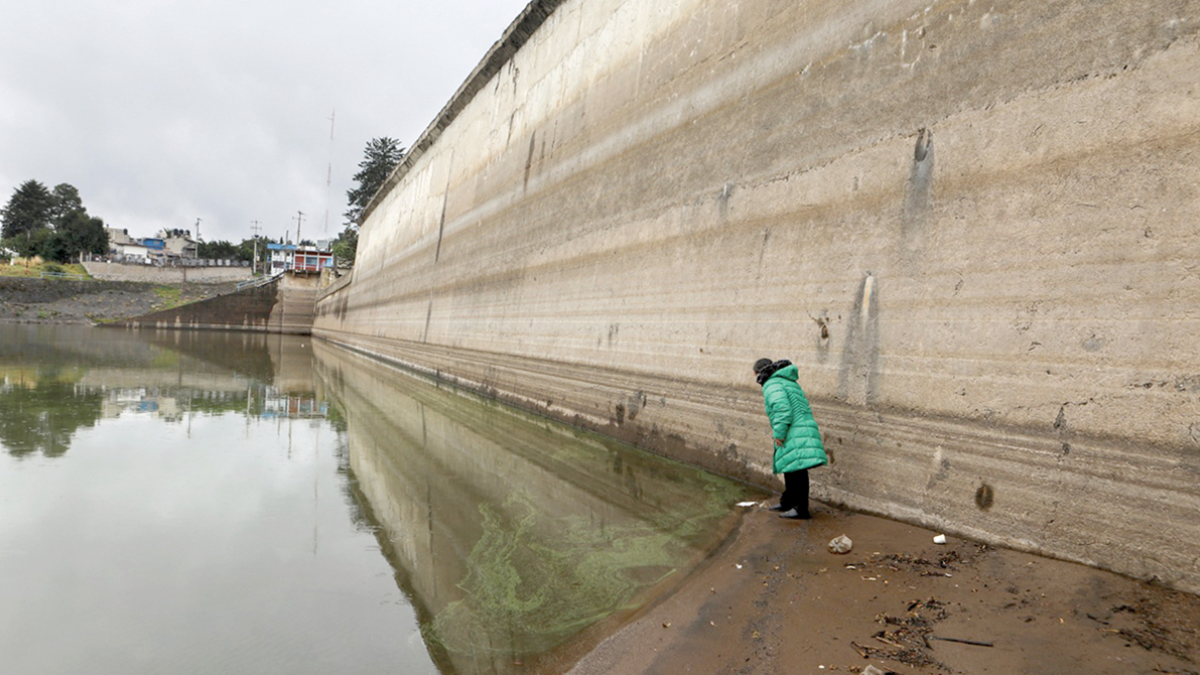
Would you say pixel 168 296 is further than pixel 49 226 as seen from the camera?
No

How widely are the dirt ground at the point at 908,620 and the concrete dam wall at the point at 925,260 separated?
0.35 metres

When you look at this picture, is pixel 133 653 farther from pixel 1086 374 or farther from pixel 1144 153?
pixel 1144 153

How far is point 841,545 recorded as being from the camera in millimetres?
3605

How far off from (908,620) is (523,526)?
279 centimetres

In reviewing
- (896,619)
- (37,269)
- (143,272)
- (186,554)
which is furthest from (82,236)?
(896,619)

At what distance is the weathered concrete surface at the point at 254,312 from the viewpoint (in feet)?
133

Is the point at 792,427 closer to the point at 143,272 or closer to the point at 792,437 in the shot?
the point at 792,437

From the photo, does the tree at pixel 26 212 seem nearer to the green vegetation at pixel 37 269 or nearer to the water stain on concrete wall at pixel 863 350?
the green vegetation at pixel 37 269

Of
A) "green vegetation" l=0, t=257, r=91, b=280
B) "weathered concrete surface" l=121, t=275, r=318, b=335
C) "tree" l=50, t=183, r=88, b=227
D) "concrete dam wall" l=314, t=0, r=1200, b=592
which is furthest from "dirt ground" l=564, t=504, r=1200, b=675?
"tree" l=50, t=183, r=88, b=227

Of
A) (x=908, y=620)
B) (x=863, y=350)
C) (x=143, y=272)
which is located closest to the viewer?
(x=908, y=620)

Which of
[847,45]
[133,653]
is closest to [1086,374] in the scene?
[847,45]

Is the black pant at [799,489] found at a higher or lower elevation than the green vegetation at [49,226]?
lower

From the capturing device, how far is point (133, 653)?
2.90 m

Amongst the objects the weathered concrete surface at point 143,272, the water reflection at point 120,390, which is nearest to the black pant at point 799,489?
the water reflection at point 120,390
